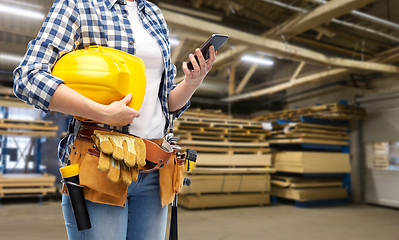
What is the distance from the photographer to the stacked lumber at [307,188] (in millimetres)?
7453

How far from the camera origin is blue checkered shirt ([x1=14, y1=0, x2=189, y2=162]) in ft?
2.93

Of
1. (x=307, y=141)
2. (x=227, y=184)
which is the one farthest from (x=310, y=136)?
(x=227, y=184)

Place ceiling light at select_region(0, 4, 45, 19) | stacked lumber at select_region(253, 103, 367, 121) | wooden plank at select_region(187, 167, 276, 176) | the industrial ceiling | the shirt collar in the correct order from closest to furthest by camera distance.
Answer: the shirt collar
ceiling light at select_region(0, 4, 45, 19)
the industrial ceiling
wooden plank at select_region(187, 167, 276, 176)
stacked lumber at select_region(253, 103, 367, 121)

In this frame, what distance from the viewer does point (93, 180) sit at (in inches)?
37.1

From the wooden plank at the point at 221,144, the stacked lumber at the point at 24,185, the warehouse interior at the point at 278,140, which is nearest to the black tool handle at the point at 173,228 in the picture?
the warehouse interior at the point at 278,140

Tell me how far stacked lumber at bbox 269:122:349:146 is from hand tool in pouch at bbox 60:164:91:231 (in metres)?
7.03

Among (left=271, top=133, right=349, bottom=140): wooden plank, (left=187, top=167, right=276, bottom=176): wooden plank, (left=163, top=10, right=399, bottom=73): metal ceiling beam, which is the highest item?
(left=163, top=10, right=399, bottom=73): metal ceiling beam

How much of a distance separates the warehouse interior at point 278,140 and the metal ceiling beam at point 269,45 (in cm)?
2

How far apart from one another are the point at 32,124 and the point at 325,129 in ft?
25.0

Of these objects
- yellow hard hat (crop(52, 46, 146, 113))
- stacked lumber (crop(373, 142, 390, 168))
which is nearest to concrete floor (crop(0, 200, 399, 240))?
stacked lumber (crop(373, 142, 390, 168))

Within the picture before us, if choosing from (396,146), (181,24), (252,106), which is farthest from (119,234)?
(252,106)

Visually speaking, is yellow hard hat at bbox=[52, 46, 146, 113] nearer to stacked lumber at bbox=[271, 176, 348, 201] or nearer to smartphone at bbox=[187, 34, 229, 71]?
smartphone at bbox=[187, 34, 229, 71]

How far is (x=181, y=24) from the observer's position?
218 inches

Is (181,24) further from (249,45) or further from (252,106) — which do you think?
(252,106)
